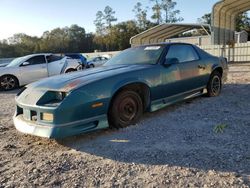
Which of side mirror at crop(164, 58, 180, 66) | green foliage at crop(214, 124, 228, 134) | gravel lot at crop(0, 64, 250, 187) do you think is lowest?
gravel lot at crop(0, 64, 250, 187)

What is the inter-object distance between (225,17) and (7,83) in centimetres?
1419

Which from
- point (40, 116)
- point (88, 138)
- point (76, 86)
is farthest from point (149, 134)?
point (40, 116)

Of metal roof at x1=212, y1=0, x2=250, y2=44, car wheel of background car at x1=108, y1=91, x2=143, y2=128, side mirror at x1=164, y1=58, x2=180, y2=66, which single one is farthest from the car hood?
metal roof at x1=212, y1=0, x2=250, y2=44

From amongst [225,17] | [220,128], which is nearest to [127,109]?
[220,128]

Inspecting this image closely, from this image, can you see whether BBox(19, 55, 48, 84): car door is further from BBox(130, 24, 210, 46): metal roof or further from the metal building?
BBox(130, 24, 210, 46): metal roof

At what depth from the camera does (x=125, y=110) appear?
503 cm

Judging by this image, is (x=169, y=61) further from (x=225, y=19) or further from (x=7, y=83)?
(x=225, y=19)

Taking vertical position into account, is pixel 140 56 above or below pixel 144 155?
above

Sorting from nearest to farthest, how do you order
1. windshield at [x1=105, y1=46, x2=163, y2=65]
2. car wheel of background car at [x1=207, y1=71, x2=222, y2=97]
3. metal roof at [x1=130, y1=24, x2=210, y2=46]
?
1. windshield at [x1=105, y1=46, x2=163, y2=65]
2. car wheel of background car at [x1=207, y1=71, x2=222, y2=97]
3. metal roof at [x1=130, y1=24, x2=210, y2=46]

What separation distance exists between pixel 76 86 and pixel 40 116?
0.66 meters

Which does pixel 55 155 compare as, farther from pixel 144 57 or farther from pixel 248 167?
pixel 144 57

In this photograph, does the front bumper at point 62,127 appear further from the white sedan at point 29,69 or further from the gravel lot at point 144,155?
the white sedan at point 29,69

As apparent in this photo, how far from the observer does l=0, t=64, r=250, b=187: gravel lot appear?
10.8 feet

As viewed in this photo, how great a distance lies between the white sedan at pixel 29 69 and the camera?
11.7 m
